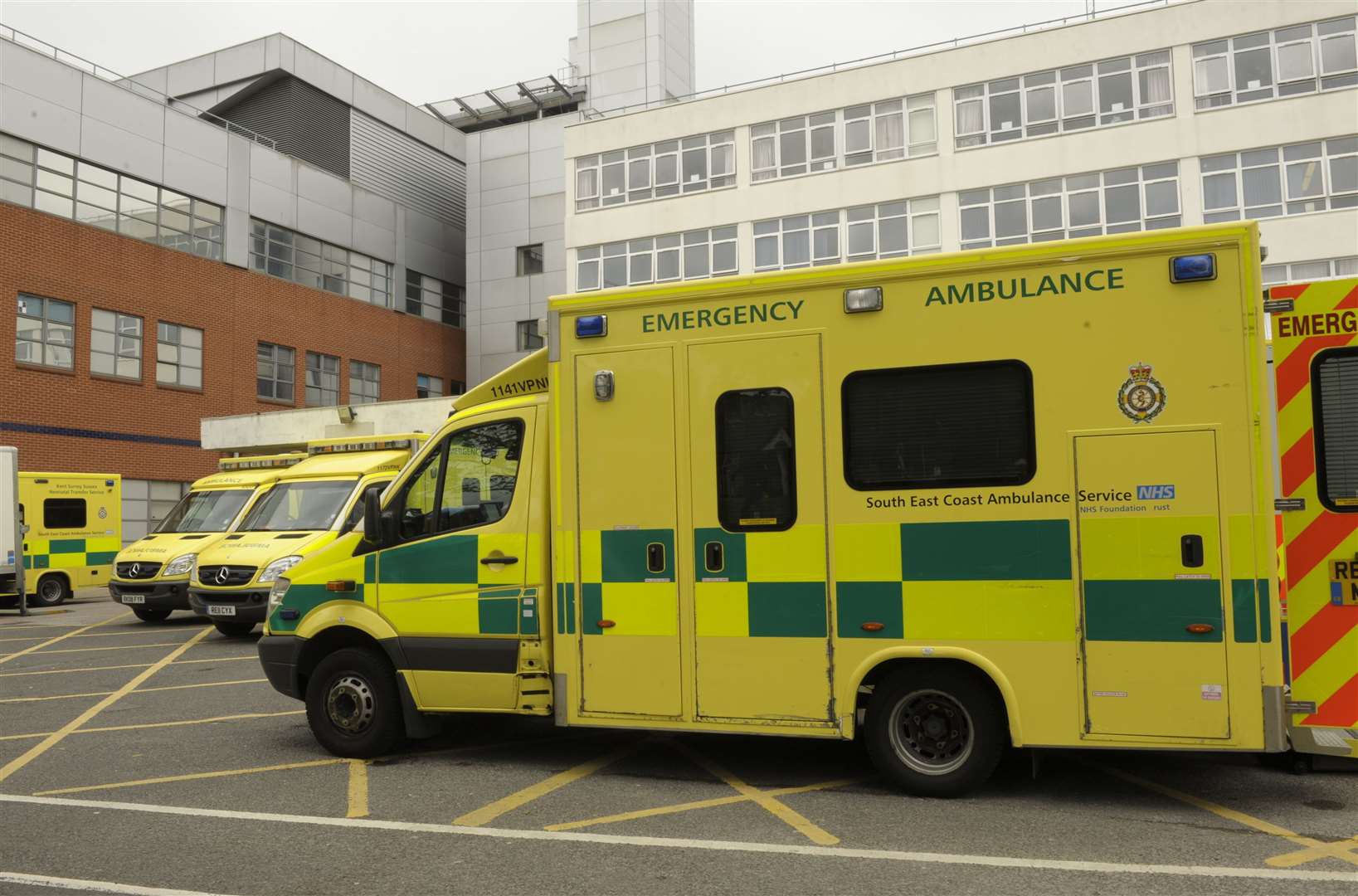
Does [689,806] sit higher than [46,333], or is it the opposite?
[46,333]

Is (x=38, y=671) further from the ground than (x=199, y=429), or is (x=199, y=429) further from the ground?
(x=199, y=429)

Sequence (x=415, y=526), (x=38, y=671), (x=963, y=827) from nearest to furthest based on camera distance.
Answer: (x=963, y=827)
(x=415, y=526)
(x=38, y=671)

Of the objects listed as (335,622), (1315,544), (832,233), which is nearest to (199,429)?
(832,233)

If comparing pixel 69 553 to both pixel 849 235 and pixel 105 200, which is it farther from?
pixel 849 235

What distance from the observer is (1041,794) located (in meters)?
5.92

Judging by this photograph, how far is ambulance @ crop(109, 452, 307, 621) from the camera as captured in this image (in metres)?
15.8

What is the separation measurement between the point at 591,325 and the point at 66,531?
1883 centimetres

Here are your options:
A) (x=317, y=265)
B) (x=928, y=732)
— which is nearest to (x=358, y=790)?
(x=928, y=732)

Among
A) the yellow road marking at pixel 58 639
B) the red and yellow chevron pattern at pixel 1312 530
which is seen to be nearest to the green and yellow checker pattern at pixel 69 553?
the yellow road marking at pixel 58 639

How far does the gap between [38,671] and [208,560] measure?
2.76 m

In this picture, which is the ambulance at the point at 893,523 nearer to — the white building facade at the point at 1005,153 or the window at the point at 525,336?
the white building facade at the point at 1005,153

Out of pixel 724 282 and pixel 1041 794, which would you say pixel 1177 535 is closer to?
pixel 1041 794

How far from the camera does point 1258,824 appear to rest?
17.5ft

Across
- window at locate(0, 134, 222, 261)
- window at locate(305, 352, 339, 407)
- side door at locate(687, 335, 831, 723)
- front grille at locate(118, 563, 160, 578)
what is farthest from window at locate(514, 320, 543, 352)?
side door at locate(687, 335, 831, 723)
